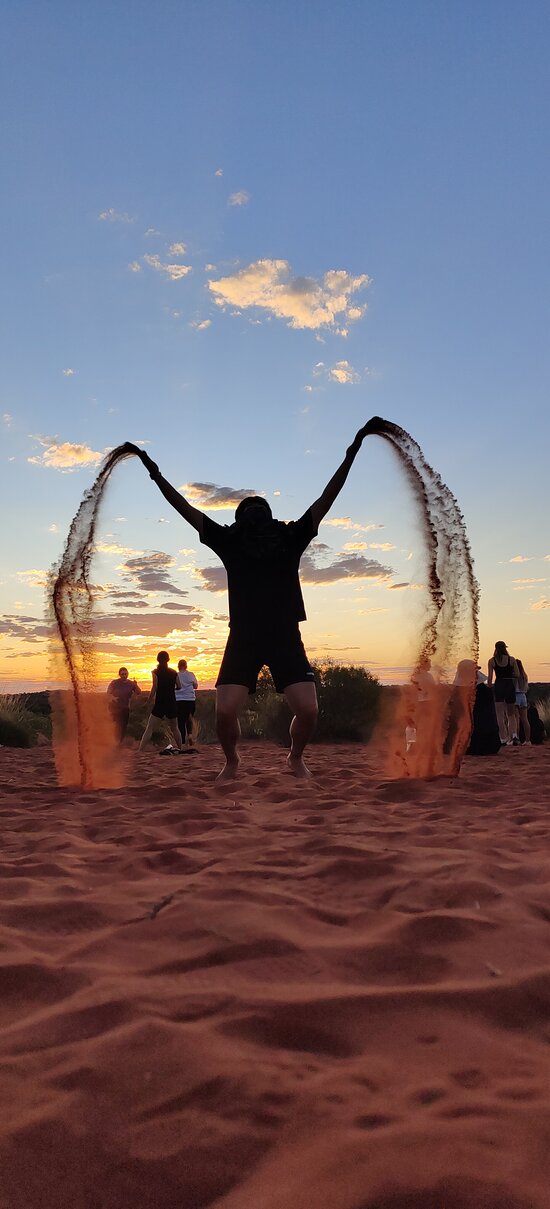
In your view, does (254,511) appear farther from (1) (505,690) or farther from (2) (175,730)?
(1) (505,690)

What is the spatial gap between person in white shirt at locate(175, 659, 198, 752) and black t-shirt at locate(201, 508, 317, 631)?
19.0 ft

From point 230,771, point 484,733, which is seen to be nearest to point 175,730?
point 484,733

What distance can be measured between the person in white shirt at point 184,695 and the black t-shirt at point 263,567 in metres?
5.80

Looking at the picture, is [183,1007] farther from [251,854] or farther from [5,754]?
[5,754]

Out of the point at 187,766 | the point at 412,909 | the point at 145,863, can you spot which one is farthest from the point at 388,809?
the point at 187,766

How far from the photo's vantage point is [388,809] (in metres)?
4.44

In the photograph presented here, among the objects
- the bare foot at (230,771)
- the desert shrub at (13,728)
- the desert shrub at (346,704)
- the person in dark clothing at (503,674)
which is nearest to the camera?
the bare foot at (230,771)

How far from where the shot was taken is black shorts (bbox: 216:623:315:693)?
5332 mm

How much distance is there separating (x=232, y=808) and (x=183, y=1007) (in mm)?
2705

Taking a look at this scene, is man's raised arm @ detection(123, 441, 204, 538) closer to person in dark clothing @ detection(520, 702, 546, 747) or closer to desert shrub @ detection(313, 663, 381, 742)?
person in dark clothing @ detection(520, 702, 546, 747)

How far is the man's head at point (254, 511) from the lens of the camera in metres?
5.52

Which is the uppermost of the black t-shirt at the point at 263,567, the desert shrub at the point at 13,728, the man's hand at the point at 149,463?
the man's hand at the point at 149,463

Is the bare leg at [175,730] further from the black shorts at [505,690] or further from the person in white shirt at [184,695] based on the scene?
the black shorts at [505,690]

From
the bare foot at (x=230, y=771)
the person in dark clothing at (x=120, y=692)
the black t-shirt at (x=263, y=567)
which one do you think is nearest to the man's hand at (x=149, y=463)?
the black t-shirt at (x=263, y=567)
